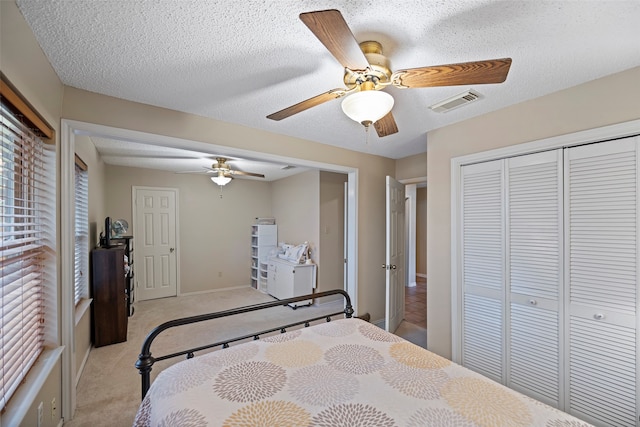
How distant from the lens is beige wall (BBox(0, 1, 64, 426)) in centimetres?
111

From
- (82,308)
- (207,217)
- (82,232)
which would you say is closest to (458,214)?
(82,308)

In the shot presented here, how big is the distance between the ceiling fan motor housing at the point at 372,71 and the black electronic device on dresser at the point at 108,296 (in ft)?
10.8

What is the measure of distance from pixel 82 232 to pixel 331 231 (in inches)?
135

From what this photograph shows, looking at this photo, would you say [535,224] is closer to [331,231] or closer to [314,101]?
[314,101]

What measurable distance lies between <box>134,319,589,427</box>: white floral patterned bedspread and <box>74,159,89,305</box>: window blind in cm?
228

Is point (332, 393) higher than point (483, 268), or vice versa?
point (483, 268)

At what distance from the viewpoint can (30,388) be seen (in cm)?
141

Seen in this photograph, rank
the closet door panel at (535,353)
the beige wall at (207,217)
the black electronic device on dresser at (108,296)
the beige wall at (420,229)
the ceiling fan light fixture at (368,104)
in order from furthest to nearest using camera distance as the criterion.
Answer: the beige wall at (420,229)
the beige wall at (207,217)
the black electronic device on dresser at (108,296)
the closet door panel at (535,353)
the ceiling fan light fixture at (368,104)

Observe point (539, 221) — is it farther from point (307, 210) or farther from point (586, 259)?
point (307, 210)

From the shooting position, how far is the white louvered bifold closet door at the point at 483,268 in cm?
227

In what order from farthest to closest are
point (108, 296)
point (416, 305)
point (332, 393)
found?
point (416, 305) → point (108, 296) → point (332, 393)

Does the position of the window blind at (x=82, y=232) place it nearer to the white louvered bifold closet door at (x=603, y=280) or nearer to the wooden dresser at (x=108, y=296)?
the wooden dresser at (x=108, y=296)

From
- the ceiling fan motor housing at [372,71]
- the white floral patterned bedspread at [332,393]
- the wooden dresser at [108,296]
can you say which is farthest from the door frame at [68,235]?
the ceiling fan motor housing at [372,71]

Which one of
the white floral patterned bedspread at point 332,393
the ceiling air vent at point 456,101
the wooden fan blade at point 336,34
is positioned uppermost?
the ceiling air vent at point 456,101
